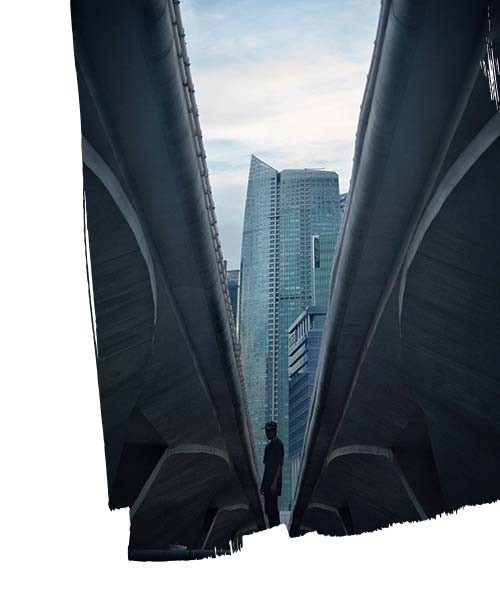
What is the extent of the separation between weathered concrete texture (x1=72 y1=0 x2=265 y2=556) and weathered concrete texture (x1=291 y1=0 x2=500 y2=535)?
3553 mm

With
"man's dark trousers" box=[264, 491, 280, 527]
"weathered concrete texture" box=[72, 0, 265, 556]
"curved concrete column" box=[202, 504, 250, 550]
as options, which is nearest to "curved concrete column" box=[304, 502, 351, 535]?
"curved concrete column" box=[202, 504, 250, 550]

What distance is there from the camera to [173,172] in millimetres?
15000

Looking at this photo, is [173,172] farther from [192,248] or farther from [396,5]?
[396,5]

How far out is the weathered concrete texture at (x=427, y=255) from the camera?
1142 centimetres

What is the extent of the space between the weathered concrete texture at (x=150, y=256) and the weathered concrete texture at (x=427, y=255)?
3.55 metres

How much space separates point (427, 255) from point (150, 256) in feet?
22.4

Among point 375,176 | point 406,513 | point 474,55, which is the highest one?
point 474,55

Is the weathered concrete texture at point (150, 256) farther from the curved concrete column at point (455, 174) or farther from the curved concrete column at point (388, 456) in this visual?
the curved concrete column at point (388, 456)

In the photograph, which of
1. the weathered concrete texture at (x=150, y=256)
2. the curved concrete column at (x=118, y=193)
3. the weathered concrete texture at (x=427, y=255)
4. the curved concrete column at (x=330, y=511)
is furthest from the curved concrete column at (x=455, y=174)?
the curved concrete column at (x=330, y=511)

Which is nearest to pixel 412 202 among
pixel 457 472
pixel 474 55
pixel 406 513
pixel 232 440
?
pixel 474 55

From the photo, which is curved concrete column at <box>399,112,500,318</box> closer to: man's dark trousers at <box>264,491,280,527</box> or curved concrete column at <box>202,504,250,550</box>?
man's dark trousers at <box>264,491,280,527</box>

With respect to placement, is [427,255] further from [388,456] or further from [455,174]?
[388,456]

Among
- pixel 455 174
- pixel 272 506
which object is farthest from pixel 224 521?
pixel 455 174

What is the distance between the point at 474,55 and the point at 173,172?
6.52 m
